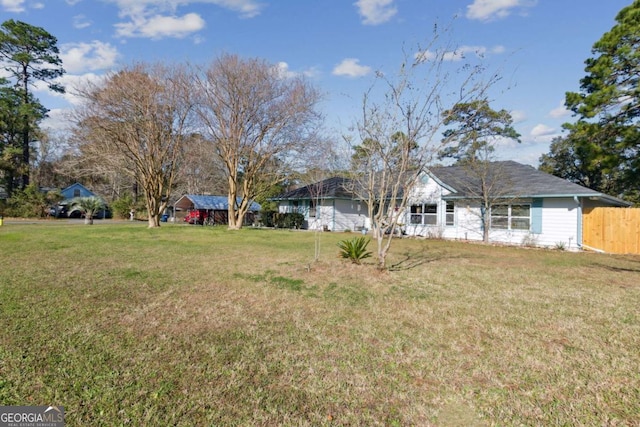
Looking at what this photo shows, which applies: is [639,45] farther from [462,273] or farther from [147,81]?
[147,81]

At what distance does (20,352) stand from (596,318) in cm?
704

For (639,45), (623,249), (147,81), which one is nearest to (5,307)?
(147,81)

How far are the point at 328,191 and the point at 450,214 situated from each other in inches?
324

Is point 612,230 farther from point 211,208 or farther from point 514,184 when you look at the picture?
point 211,208

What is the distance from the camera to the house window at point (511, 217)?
1533 centimetres

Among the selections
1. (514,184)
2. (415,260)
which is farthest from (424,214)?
(415,260)

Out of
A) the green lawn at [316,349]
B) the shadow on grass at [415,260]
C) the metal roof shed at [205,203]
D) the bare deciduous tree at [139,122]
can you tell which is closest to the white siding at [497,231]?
the shadow on grass at [415,260]

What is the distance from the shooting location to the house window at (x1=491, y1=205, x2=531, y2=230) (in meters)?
15.3

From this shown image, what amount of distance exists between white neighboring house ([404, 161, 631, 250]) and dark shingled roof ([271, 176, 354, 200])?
4.70 metres

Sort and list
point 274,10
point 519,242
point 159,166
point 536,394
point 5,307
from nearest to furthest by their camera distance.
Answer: point 536,394 → point 5,307 → point 274,10 → point 519,242 → point 159,166

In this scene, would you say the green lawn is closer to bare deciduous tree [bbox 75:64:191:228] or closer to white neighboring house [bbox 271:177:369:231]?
bare deciduous tree [bbox 75:64:191:228]

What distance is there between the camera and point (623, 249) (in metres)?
13.1

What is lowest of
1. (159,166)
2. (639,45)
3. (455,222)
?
(455,222)

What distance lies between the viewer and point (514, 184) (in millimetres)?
15984
